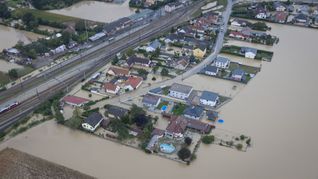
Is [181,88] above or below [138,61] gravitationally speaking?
below

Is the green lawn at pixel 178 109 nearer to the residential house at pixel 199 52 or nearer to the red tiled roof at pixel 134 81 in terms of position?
the red tiled roof at pixel 134 81

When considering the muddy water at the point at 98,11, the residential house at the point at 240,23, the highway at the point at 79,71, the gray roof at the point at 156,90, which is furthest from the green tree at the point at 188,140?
the muddy water at the point at 98,11

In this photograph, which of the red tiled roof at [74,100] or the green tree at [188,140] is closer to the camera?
the green tree at [188,140]

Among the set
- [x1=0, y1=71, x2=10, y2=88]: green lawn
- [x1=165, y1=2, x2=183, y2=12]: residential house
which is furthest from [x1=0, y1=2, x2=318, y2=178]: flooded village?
[x1=165, y1=2, x2=183, y2=12]: residential house

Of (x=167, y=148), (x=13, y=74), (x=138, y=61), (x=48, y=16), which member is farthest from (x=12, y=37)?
(x=167, y=148)

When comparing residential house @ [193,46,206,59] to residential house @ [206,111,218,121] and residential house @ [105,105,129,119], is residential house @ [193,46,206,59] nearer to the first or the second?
residential house @ [206,111,218,121]

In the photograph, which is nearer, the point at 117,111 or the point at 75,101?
the point at 117,111

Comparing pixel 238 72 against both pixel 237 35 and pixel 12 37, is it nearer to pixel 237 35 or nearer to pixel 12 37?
pixel 237 35
